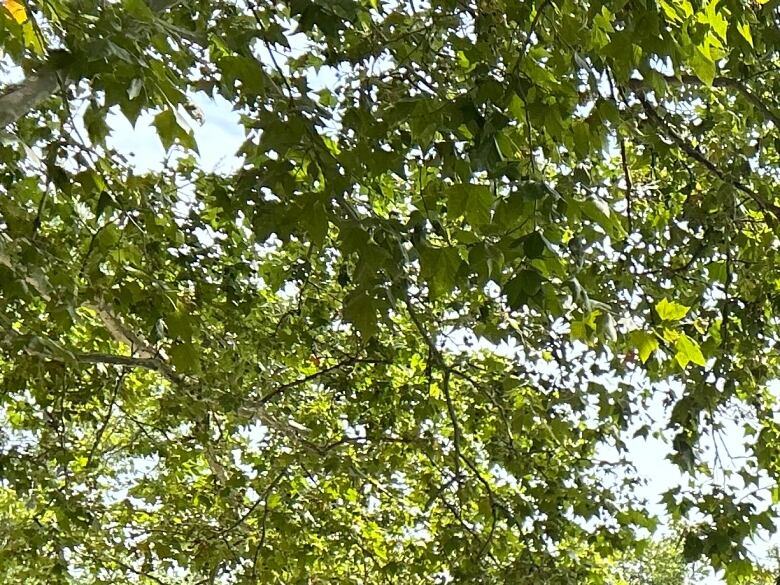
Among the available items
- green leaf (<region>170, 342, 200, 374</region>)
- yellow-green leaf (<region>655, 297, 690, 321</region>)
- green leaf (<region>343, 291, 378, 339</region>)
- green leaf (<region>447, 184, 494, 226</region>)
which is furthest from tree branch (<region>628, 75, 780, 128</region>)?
green leaf (<region>170, 342, 200, 374</region>)

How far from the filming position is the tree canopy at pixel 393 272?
168 cm

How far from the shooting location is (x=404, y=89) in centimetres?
254

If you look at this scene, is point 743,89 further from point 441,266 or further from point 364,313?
point 364,313

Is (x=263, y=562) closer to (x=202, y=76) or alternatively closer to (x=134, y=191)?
(x=134, y=191)

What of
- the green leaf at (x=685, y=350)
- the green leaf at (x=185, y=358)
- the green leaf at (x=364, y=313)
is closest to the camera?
the green leaf at (x=364, y=313)

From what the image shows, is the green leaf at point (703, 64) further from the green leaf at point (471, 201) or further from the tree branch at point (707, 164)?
the tree branch at point (707, 164)

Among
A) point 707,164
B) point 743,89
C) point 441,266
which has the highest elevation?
point 743,89

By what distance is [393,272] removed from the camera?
5.53 feet

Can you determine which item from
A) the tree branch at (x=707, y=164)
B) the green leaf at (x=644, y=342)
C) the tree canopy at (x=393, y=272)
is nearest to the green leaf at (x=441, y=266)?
the tree canopy at (x=393, y=272)

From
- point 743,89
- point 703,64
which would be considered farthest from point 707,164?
point 703,64

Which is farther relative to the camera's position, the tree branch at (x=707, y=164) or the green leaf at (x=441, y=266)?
the tree branch at (x=707, y=164)

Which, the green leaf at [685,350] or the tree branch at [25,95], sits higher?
the tree branch at [25,95]

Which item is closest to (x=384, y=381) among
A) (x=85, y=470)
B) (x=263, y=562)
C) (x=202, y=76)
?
(x=263, y=562)

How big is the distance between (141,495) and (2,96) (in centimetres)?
313
